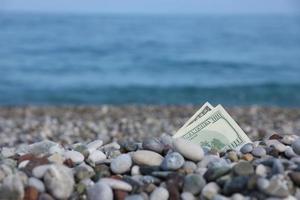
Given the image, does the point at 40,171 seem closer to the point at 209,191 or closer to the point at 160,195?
the point at 160,195

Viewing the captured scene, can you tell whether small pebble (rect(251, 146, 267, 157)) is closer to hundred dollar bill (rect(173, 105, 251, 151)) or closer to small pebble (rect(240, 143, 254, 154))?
small pebble (rect(240, 143, 254, 154))

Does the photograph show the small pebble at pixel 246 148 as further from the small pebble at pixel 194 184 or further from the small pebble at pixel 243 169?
the small pebble at pixel 194 184

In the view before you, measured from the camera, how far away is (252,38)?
35844mm

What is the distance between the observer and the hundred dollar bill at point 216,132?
3193mm

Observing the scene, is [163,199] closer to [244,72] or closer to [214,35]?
[244,72]

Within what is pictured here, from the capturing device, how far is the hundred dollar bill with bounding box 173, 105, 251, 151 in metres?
3.19

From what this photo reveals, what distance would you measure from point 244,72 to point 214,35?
16.0m

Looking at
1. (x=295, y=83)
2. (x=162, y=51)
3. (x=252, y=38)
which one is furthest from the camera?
(x=252, y=38)

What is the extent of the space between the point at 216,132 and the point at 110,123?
5395 millimetres

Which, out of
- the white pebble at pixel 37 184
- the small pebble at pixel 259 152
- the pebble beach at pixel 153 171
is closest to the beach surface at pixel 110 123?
the pebble beach at pixel 153 171

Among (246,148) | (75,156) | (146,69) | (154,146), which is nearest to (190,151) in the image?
(154,146)

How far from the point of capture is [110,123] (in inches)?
336

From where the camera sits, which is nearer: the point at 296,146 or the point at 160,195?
the point at 160,195

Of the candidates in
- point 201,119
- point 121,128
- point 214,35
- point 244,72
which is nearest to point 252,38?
point 214,35
